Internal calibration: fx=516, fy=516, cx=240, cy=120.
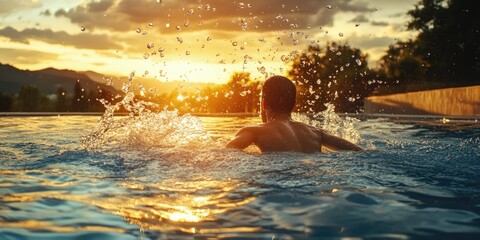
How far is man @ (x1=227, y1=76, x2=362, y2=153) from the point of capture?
18.1 ft

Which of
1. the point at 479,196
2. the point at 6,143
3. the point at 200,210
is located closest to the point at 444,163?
the point at 479,196

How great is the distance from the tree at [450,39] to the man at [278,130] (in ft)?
87.0

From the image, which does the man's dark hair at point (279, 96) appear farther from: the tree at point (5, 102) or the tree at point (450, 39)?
the tree at point (450, 39)

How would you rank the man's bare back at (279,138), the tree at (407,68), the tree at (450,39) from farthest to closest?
the tree at (407,68) → the tree at (450,39) → the man's bare back at (279,138)

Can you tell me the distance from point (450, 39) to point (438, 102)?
14528 mm

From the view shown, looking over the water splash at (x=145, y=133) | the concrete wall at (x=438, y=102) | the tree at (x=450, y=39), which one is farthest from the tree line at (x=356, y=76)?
the water splash at (x=145, y=133)

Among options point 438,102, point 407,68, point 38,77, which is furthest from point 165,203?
point 38,77

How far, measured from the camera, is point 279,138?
5.51 meters

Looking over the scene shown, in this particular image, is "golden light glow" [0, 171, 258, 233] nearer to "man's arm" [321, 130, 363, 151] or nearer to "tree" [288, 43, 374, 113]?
"man's arm" [321, 130, 363, 151]

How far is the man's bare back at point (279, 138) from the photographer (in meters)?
5.50

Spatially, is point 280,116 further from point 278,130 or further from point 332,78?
point 332,78

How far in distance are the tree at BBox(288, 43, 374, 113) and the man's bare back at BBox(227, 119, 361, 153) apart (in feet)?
81.5

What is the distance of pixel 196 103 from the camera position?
25.3m

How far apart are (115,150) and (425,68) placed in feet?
106
